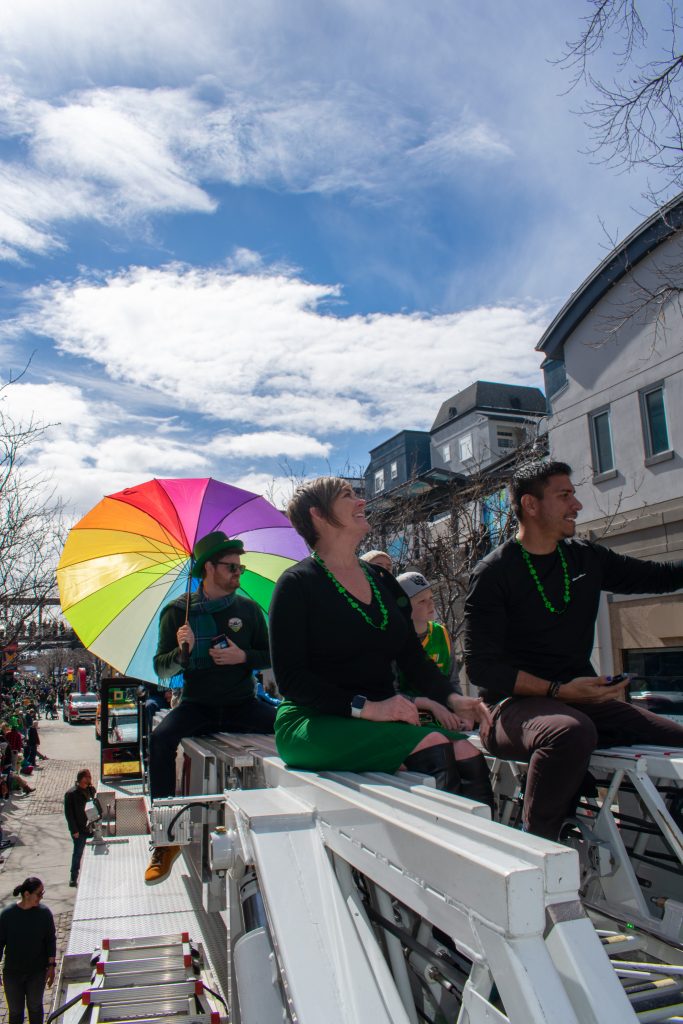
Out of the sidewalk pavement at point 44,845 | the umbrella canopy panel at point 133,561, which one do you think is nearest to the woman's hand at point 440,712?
the umbrella canopy panel at point 133,561

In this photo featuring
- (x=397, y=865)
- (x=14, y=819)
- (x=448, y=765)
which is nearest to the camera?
(x=397, y=865)

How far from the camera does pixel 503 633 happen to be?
306cm

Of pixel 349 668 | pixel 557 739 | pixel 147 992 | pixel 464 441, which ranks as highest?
pixel 464 441

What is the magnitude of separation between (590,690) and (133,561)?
351 cm

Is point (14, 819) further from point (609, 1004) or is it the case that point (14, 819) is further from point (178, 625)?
point (609, 1004)

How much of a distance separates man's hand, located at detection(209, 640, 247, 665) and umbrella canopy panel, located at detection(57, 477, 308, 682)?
2.34ft

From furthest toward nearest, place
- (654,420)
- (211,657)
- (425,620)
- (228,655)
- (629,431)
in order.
Answer: (629,431)
(654,420)
(425,620)
(211,657)
(228,655)

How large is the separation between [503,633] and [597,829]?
76 cm

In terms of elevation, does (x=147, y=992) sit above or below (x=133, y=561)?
below

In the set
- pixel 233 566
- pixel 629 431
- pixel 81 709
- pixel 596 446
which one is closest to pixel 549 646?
pixel 233 566

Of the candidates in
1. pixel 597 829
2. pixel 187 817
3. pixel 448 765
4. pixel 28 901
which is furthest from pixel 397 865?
pixel 28 901

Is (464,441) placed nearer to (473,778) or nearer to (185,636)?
(185,636)

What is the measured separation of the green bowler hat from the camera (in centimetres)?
511

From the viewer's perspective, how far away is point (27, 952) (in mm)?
7949
